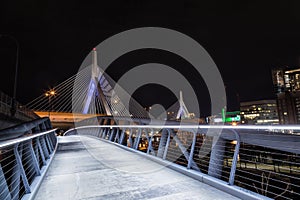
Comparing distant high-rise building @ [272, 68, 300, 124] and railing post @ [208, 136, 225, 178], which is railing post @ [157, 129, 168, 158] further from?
distant high-rise building @ [272, 68, 300, 124]

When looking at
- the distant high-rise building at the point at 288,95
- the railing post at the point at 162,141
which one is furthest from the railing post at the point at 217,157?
the distant high-rise building at the point at 288,95

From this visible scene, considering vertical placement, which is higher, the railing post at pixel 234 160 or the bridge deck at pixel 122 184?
the railing post at pixel 234 160

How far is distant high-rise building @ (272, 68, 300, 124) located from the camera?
96700 mm

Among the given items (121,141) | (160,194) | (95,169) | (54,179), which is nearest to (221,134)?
(160,194)

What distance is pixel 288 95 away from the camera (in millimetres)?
101438

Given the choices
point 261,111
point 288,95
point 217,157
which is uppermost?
point 288,95

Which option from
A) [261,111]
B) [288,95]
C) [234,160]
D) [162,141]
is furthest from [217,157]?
[261,111]

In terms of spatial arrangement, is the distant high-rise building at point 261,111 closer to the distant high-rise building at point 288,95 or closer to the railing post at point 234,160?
the distant high-rise building at point 288,95

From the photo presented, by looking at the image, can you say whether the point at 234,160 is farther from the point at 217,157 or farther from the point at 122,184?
the point at 122,184

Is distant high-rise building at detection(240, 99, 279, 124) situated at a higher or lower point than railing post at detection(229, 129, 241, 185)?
higher

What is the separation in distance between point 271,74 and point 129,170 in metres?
155

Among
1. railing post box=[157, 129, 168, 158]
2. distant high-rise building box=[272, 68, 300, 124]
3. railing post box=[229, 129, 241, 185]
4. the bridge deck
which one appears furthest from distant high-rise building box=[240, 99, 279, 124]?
railing post box=[229, 129, 241, 185]

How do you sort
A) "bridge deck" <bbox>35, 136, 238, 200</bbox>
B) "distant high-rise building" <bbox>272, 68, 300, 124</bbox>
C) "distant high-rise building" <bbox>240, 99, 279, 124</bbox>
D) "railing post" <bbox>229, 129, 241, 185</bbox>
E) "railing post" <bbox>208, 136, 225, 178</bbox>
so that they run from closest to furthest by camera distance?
"bridge deck" <bbox>35, 136, 238, 200</bbox>, "railing post" <bbox>229, 129, 241, 185</bbox>, "railing post" <bbox>208, 136, 225, 178</bbox>, "distant high-rise building" <bbox>272, 68, 300, 124</bbox>, "distant high-rise building" <bbox>240, 99, 279, 124</bbox>

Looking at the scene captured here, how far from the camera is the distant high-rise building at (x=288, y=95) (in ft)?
317
